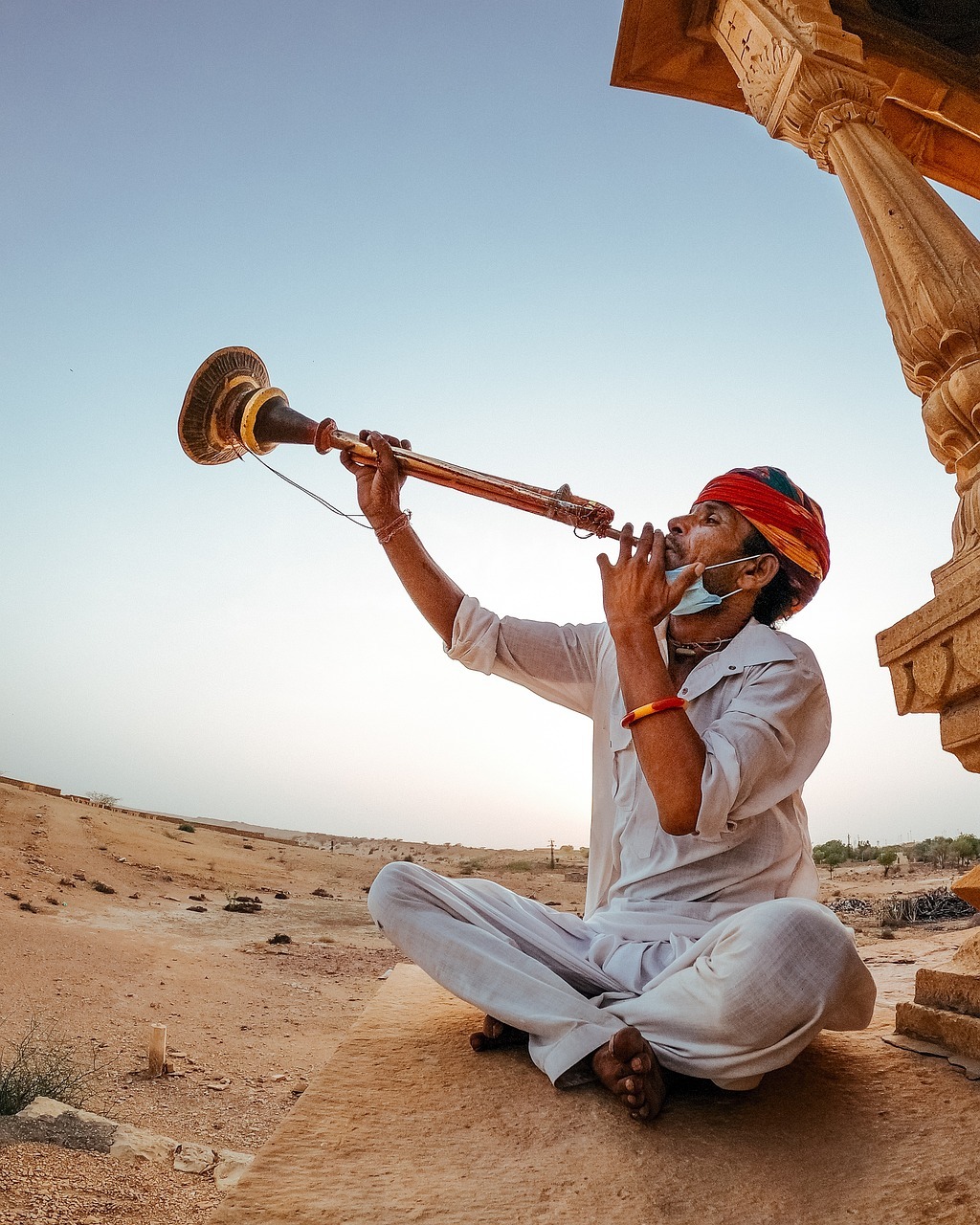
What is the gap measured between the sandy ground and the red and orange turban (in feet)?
4.52

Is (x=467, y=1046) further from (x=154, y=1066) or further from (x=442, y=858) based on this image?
(x=442, y=858)

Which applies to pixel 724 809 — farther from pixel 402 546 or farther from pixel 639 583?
pixel 402 546

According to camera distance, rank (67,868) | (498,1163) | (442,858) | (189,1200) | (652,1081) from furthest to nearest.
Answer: (442,858) → (67,868) → (189,1200) → (652,1081) → (498,1163)

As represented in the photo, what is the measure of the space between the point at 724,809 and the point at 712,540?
947 mm

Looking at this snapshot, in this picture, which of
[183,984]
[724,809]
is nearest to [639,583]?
[724,809]

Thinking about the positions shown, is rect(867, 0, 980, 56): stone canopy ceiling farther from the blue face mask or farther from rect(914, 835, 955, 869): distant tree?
rect(914, 835, 955, 869): distant tree

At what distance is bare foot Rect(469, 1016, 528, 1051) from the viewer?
7.29 feet

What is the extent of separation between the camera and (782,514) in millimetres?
2561

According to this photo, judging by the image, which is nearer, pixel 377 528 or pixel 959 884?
pixel 959 884

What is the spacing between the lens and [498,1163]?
1601 millimetres

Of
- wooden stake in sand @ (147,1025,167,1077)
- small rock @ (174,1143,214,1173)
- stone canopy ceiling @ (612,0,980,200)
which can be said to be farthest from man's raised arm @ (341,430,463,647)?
wooden stake in sand @ (147,1025,167,1077)

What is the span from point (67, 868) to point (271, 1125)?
1009cm

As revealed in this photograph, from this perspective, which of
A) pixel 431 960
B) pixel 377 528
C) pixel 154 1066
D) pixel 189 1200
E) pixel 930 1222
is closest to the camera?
pixel 930 1222

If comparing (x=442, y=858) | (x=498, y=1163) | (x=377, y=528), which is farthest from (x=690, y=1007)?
(x=442, y=858)
